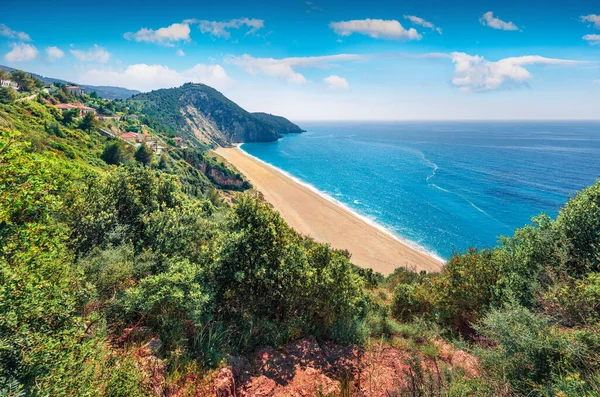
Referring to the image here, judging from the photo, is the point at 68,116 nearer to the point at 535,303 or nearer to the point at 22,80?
the point at 22,80

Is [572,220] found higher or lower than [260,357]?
higher

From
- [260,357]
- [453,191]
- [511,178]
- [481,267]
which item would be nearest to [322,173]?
[453,191]

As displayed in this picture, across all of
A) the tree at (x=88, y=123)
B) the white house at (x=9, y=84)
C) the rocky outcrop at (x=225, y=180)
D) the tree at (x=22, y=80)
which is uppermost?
the tree at (x=22, y=80)

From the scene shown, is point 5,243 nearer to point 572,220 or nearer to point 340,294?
point 340,294

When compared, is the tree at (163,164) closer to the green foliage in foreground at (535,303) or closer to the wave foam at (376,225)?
the wave foam at (376,225)

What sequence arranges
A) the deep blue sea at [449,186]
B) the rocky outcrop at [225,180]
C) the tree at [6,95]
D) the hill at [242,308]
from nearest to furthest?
the hill at [242,308], the deep blue sea at [449,186], the tree at [6,95], the rocky outcrop at [225,180]

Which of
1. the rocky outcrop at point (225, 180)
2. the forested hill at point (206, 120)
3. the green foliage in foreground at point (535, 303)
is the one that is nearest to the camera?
the green foliage in foreground at point (535, 303)

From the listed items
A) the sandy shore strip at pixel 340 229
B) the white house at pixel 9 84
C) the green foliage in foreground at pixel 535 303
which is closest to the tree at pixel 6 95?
the white house at pixel 9 84

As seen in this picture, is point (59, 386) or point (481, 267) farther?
point (481, 267)

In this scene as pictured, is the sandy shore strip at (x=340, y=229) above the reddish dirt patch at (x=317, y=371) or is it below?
below
